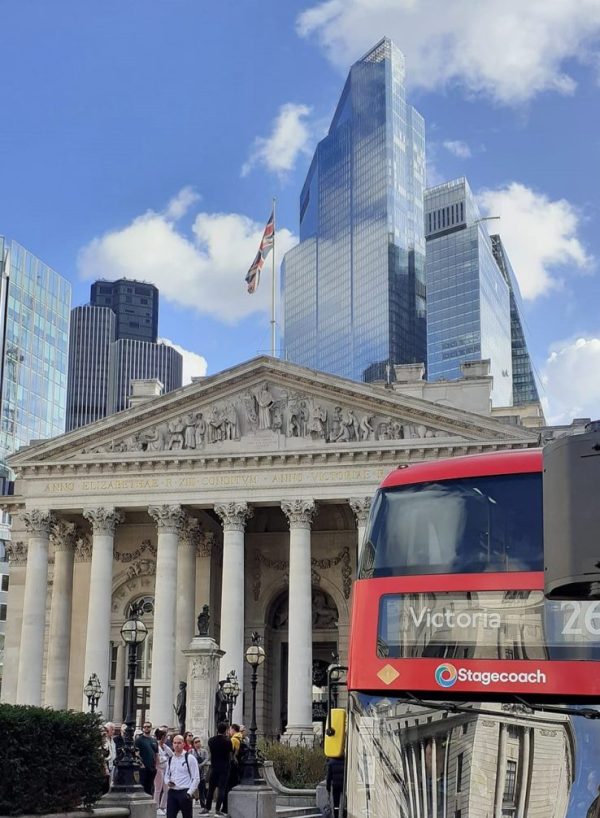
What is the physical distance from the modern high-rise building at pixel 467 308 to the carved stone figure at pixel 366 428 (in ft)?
318

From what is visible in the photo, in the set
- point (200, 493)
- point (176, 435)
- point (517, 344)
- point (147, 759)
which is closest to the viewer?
point (147, 759)

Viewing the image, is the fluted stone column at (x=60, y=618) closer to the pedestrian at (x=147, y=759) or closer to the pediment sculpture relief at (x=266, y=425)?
the pediment sculpture relief at (x=266, y=425)

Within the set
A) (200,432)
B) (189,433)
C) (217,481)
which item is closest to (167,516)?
(217,481)

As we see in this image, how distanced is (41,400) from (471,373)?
79141 mm

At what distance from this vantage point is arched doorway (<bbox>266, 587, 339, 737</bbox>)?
2239 inches

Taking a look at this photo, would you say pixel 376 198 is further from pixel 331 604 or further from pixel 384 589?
pixel 384 589

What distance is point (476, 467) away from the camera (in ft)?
46.8

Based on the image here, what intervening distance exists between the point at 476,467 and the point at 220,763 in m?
12.9

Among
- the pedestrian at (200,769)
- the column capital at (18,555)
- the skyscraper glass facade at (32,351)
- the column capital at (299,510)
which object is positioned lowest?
the pedestrian at (200,769)

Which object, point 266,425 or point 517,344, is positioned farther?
point 517,344

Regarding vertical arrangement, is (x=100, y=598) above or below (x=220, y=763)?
above

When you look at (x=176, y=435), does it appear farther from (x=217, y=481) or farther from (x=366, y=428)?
(x=366, y=428)

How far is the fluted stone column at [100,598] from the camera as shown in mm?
49312

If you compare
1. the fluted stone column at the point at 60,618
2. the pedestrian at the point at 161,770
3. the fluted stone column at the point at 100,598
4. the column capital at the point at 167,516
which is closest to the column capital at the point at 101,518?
the fluted stone column at the point at 100,598
